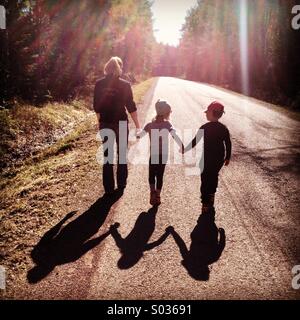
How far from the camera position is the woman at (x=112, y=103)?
17.6ft

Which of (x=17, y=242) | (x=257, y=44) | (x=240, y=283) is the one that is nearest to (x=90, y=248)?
(x=17, y=242)

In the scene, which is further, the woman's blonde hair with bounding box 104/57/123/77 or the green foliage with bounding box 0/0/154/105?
the green foliage with bounding box 0/0/154/105

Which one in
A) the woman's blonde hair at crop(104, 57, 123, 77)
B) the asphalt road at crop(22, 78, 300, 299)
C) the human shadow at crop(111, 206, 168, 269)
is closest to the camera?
the asphalt road at crop(22, 78, 300, 299)

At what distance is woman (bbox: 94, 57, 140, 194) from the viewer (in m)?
5.37

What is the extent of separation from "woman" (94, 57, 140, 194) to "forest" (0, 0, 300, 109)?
726cm

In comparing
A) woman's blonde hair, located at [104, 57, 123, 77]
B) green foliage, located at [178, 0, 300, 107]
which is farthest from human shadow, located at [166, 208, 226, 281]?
green foliage, located at [178, 0, 300, 107]

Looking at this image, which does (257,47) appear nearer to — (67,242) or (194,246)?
(194,246)

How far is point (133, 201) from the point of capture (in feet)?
17.8

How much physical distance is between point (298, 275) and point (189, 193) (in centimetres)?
250

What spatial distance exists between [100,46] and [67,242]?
19590mm

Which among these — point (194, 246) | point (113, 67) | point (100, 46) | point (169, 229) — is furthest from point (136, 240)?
point (100, 46)

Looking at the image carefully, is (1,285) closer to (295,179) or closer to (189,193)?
(189,193)

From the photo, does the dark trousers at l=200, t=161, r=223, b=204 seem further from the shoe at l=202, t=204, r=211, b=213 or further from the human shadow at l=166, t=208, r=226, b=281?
the human shadow at l=166, t=208, r=226, b=281

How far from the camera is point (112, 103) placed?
546 cm
